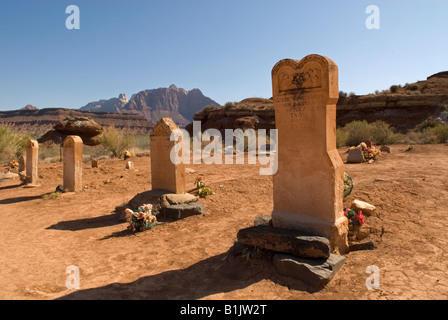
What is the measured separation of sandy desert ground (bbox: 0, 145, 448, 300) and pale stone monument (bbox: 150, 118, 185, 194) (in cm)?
87

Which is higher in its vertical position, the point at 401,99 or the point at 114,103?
the point at 114,103

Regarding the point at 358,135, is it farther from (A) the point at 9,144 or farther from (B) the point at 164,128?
(A) the point at 9,144

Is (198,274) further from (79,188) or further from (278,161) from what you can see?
(79,188)

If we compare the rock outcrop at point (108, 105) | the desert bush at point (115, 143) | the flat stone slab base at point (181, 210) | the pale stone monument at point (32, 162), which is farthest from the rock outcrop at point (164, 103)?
the flat stone slab base at point (181, 210)

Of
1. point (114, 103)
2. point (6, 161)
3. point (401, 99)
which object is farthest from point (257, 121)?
point (114, 103)

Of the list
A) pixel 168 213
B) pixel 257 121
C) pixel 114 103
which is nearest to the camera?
pixel 168 213

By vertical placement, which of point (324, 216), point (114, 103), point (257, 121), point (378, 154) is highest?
point (114, 103)

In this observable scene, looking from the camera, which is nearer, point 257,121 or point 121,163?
point 121,163

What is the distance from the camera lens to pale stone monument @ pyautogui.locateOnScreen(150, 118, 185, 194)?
21.2 feet

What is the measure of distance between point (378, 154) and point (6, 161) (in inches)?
633

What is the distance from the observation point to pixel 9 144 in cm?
1334

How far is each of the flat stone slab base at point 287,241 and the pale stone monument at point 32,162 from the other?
909 centimetres

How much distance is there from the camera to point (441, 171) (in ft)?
23.0
